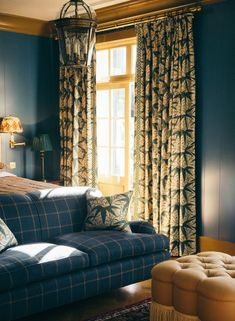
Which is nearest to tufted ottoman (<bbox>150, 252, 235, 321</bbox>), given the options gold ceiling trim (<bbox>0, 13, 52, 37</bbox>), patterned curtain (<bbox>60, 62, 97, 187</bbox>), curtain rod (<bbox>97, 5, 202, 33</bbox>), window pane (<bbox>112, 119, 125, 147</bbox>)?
curtain rod (<bbox>97, 5, 202, 33</bbox>)

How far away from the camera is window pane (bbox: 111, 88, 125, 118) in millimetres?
6234

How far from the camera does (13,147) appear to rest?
6.61 meters

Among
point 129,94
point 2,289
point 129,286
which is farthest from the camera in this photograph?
point 129,94

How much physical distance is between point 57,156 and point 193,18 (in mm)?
3069

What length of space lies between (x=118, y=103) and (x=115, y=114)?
0.53ft

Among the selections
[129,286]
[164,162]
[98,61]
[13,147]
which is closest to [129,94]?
[98,61]

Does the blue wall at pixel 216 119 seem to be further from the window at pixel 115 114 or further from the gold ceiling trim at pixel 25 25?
the gold ceiling trim at pixel 25 25

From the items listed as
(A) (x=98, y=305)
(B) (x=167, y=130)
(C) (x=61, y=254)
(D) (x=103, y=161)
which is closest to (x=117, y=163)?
(D) (x=103, y=161)

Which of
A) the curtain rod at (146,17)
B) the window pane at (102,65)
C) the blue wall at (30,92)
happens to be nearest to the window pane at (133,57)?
the curtain rod at (146,17)

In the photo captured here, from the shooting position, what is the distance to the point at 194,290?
9.72 feet

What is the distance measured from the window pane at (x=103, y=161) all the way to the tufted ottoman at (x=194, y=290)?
3300 mm

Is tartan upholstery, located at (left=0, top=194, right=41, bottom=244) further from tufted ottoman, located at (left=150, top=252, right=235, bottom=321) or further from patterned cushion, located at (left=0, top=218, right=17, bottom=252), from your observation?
tufted ottoman, located at (left=150, top=252, right=235, bottom=321)

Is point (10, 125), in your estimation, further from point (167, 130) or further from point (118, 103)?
Answer: point (167, 130)

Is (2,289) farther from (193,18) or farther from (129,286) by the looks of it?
(193,18)
